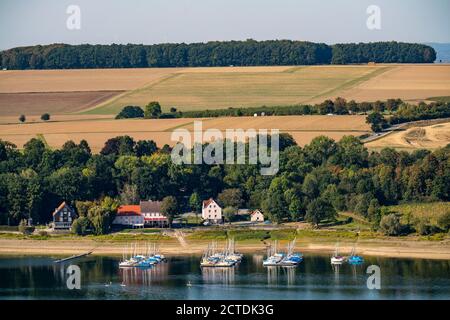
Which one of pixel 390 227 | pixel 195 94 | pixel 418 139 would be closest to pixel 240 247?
pixel 390 227

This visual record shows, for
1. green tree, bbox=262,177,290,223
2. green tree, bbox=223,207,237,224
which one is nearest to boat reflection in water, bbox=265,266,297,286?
green tree, bbox=262,177,290,223

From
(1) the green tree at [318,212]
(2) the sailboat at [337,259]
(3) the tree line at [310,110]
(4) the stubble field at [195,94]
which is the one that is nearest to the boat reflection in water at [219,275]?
(2) the sailboat at [337,259]

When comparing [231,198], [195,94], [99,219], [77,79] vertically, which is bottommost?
[99,219]

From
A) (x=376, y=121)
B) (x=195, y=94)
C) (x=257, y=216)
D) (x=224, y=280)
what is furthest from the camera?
(x=195, y=94)

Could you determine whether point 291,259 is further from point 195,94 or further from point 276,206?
point 195,94

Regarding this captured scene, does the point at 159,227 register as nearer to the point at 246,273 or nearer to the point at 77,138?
the point at 246,273
